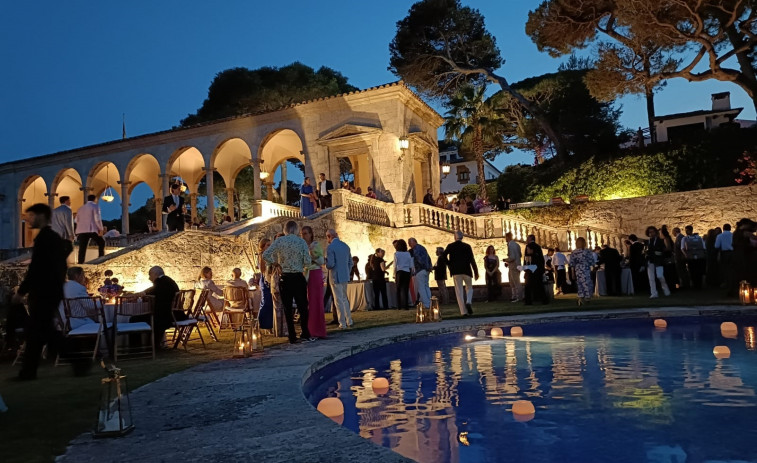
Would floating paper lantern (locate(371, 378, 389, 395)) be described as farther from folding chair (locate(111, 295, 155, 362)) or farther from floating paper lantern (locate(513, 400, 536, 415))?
folding chair (locate(111, 295, 155, 362))

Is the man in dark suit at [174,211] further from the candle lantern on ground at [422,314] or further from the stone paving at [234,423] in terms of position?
the stone paving at [234,423]

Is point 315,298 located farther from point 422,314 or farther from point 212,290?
point 212,290

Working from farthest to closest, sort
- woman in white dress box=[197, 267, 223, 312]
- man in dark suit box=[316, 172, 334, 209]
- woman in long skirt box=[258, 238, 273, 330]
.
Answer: man in dark suit box=[316, 172, 334, 209], woman in white dress box=[197, 267, 223, 312], woman in long skirt box=[258, 238, 273, 330]

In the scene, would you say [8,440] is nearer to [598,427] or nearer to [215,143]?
[598,427]

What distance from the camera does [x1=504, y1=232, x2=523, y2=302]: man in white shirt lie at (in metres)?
12.9

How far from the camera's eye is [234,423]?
323cm

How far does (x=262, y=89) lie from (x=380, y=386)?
94.4 ft

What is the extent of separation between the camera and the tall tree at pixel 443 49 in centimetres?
2761

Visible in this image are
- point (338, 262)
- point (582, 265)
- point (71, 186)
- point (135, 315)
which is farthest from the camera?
point (71, 186)

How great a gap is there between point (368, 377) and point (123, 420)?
279 cm

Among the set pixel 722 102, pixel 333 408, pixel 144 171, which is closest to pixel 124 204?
pixel 144 171

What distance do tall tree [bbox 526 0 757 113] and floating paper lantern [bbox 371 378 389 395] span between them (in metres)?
17.4

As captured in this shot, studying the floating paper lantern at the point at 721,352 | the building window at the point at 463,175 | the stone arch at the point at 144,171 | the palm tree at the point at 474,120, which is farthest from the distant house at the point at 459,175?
the floating paper lantern at the point at 721,352

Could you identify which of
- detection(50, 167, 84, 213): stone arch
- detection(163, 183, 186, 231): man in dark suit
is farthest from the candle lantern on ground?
detection(50, 167, 84, 213): stone arch
